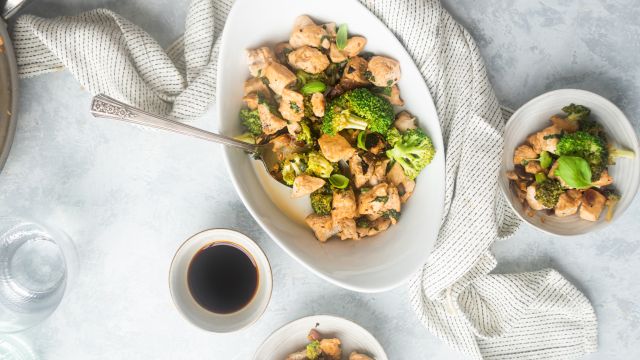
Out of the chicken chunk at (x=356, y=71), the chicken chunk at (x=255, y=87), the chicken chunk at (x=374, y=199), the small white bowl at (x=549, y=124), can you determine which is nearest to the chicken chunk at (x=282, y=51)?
the chicken chunk at (x=255, y=87)

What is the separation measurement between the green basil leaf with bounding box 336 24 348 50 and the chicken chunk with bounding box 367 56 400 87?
104 mm

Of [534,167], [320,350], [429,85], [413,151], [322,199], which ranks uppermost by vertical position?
[429,85]

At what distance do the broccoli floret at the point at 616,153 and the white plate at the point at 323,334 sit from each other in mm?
1057

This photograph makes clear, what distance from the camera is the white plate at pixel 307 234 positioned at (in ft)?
5.68

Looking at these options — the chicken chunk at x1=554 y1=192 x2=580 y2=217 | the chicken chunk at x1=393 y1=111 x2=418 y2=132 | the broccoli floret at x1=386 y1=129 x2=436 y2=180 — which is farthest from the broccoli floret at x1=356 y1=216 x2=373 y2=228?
the chicken chunk at x1=554 y1=192 x2=580 y2=217

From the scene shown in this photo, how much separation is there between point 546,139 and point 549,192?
0.19 meters

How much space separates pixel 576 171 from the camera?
5.93ft

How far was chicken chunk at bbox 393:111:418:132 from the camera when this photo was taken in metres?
1.79

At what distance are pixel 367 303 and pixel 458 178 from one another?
59 centimetres

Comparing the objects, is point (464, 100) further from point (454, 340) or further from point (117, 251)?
point (117, 251)

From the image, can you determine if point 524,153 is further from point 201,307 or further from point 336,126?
point 201,307

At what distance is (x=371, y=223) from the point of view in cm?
187

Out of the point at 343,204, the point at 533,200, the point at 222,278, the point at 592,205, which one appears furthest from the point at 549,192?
the point at 222,278

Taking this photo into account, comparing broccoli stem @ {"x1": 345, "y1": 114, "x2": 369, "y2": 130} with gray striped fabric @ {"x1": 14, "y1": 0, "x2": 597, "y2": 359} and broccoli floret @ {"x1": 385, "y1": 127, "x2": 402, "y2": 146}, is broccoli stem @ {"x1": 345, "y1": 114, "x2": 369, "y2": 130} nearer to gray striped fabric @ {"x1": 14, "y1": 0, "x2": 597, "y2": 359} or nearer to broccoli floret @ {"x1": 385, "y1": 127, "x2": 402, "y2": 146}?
broccoli floret @ {"x1": 385, "y1": 127, "x2": 402, "y2": 146}
